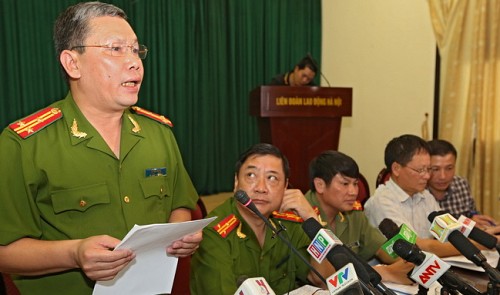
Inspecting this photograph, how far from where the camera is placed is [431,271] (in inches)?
48.3

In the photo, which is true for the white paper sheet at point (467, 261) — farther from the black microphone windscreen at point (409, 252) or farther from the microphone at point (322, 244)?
the microphone at point (322, 244)

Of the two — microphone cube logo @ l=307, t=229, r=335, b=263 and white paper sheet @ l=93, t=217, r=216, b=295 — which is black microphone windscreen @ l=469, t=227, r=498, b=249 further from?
white paper sheet @ l=93, t=217, r=216, b=295

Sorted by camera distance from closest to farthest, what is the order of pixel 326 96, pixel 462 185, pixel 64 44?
pixel 64 44, pixel 462 185, pixel 326 96

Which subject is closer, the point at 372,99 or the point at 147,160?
the point at 147,160

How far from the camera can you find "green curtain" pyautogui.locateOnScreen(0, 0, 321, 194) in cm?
548

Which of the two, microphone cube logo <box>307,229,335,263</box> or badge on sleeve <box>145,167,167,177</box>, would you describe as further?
badge on sleeve <box>145,167,167,177</box>

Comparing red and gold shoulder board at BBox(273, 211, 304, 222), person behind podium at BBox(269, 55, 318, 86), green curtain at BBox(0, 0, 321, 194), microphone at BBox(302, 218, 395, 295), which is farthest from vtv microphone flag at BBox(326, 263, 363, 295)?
green curtain at BBox(0, 0, 321, 194)

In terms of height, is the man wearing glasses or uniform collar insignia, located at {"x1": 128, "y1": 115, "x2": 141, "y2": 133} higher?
uniform collar insignia, located at {"x1": 128, "y1": 115, "x2": 141, "y2": 133}

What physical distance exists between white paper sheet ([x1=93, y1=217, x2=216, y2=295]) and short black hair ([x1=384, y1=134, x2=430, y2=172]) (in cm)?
170

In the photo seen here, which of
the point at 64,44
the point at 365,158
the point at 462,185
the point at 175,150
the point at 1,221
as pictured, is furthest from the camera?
the point at 365,158

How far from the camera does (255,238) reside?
6.21ft

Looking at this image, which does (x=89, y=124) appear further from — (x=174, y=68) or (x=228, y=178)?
(x=228, y=178)

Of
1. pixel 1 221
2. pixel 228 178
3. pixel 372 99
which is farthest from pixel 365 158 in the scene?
pixel 1 221

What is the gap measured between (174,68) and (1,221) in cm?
538
